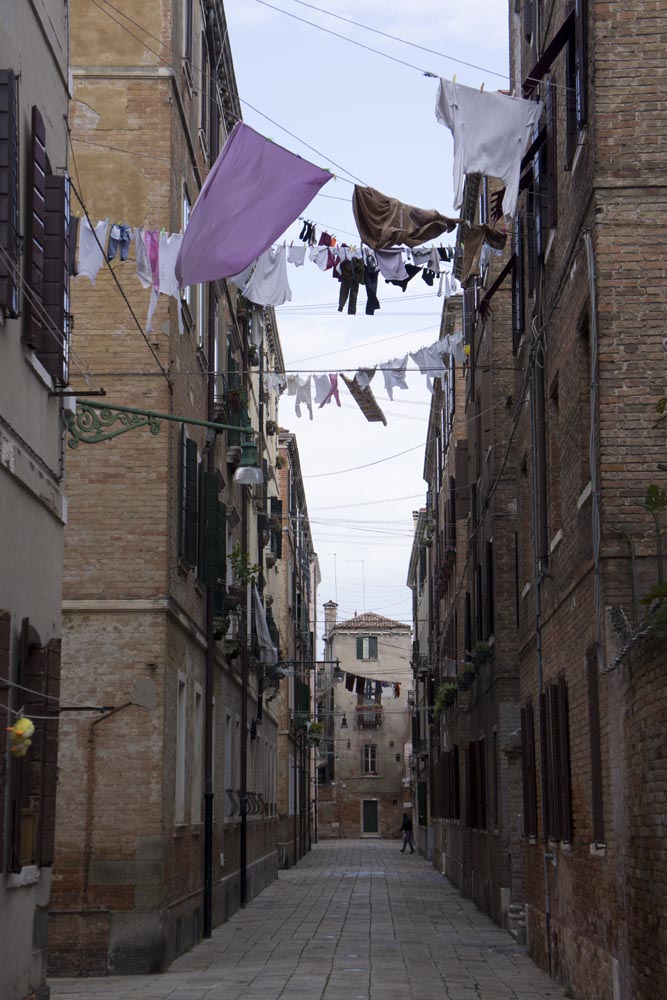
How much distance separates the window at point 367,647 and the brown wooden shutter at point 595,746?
74210mm

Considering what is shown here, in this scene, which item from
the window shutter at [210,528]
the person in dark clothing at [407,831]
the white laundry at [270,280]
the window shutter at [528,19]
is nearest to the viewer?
the white laundry at [270,280]

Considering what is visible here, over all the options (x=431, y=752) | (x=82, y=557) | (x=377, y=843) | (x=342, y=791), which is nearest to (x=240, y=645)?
(x=82, y=557)

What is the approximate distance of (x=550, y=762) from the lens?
49.0 feet

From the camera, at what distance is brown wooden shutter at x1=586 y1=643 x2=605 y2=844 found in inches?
459

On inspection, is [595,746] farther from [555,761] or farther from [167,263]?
[167,263]

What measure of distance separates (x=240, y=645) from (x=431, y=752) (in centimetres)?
2362

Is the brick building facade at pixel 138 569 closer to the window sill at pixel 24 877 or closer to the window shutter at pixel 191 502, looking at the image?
the window shutter at pixel 191 502

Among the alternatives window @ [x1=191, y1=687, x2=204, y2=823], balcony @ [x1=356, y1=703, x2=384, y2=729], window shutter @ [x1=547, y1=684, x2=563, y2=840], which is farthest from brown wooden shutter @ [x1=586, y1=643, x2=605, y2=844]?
balcony @ [x1=356, y1=703, x2=384, y2=729]

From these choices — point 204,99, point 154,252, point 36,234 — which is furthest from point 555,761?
point 204,99

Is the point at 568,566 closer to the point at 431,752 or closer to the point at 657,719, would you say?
the point at 657,719

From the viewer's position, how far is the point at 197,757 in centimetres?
2047

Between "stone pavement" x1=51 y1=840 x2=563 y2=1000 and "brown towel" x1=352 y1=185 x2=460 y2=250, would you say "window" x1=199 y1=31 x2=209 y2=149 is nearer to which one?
"brown towel" x1=352 y1=185 x2=460 y2=250

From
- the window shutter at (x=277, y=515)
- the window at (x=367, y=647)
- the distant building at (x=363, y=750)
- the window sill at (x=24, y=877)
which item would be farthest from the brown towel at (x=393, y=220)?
the window at (x=367, y=647)

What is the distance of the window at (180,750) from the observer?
59.4ft
